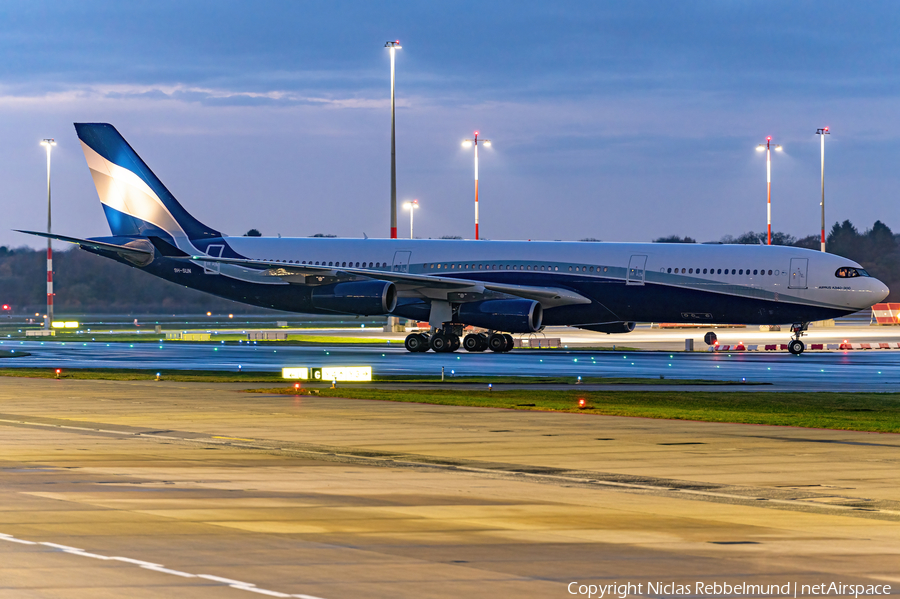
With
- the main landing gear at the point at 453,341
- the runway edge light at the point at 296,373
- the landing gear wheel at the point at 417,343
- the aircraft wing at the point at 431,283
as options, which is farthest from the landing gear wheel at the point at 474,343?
the runway edge light at the point at 296,373

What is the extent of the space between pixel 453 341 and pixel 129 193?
1741 cm

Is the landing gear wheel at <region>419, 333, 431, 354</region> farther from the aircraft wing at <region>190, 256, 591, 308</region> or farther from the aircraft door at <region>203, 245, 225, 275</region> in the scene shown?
the aircraft door at <region>203, 245, 225, 275</region>

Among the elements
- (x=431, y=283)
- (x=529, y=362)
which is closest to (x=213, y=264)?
(x=431, y=283)

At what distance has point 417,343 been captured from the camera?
163 feet

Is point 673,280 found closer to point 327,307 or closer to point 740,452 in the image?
point 327,307

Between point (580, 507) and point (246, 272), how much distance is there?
130 ft

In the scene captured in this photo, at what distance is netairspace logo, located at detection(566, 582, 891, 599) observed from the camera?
9.17 meters

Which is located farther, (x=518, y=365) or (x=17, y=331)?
(x=17, y=331)

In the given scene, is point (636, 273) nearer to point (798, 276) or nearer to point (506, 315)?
point (506, 315)

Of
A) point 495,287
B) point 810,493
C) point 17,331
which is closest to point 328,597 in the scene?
point 810,493

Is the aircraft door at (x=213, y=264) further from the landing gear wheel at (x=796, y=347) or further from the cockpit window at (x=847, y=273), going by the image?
the cockpit window at (x=847, y=273)

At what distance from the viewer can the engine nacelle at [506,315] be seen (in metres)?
45.7

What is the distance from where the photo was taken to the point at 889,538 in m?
11.7

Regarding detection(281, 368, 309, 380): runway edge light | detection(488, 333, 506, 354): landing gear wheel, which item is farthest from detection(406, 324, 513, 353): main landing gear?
detection(281, 368, 309, 380): runway edge light
